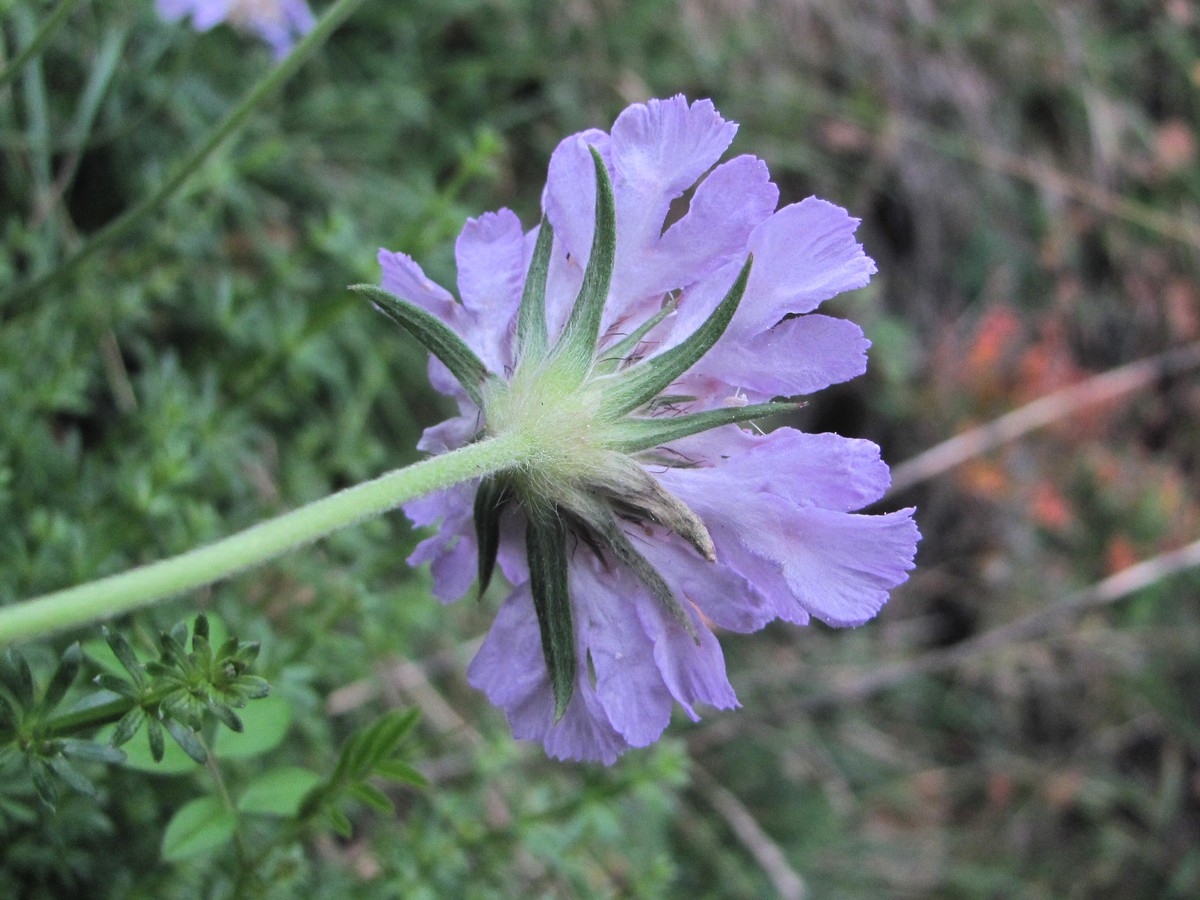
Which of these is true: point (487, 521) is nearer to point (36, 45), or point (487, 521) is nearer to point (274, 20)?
point (36, 45)

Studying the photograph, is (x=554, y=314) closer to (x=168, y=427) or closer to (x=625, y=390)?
(x=625, y=390)

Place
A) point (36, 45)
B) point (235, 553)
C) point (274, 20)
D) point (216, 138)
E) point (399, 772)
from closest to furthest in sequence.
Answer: point (235, 553) < point (399, 772) < point (36, 45) < point (216, 138) < point (274, 20)

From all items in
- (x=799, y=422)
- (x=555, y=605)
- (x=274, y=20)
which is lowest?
(x=799, y=422)

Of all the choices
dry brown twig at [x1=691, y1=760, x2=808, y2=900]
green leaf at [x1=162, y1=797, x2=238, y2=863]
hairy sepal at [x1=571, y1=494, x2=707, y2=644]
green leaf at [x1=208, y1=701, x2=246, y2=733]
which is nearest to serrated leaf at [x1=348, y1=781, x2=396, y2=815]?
green leaf at [x1=162, y1=797, x2=238, y2=863]

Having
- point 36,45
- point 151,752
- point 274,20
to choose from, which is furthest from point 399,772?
point 274,20

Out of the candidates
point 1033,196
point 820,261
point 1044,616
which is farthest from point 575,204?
point 1033,196

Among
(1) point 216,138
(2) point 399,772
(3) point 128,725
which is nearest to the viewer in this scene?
(3) point 128,725
